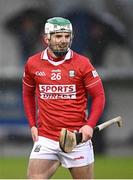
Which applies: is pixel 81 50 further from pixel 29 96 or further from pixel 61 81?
pixel 61 81

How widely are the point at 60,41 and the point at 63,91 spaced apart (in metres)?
0.40

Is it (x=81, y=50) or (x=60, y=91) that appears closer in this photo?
(x=60, y=91)

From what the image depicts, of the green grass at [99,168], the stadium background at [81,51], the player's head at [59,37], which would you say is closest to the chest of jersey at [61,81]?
the player's head at [59,37]

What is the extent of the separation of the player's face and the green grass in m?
3.42

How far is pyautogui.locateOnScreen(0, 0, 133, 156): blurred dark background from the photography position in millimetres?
11906

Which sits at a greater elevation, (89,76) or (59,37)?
(59,37)

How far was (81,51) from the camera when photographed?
11922mm

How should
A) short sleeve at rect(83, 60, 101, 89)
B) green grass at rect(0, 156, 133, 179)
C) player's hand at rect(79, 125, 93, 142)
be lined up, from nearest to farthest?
player's hand at rect(79, 125, 93, 142) → short sleeve at rect(83, 60, 101, 89) → green grass at rect(0, 156, 133, 179)

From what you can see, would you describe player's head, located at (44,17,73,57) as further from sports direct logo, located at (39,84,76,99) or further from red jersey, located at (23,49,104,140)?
sports direct logo, located at (39,84,76,99)

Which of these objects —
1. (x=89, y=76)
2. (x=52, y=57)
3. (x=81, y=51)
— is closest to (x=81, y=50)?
(x=81, y=51)

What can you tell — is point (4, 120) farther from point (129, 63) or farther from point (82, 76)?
point (82, 76)

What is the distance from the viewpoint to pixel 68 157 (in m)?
7.29

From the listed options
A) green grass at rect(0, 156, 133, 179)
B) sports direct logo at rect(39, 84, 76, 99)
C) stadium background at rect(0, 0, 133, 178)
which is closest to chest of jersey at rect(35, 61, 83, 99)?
sports direct logo at rect(39, 84, 76, 99)

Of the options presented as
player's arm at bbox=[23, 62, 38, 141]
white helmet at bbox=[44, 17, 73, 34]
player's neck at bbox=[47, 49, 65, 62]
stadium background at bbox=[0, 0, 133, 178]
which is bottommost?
stadium background at bbox=[0, 0, 133, 178]
